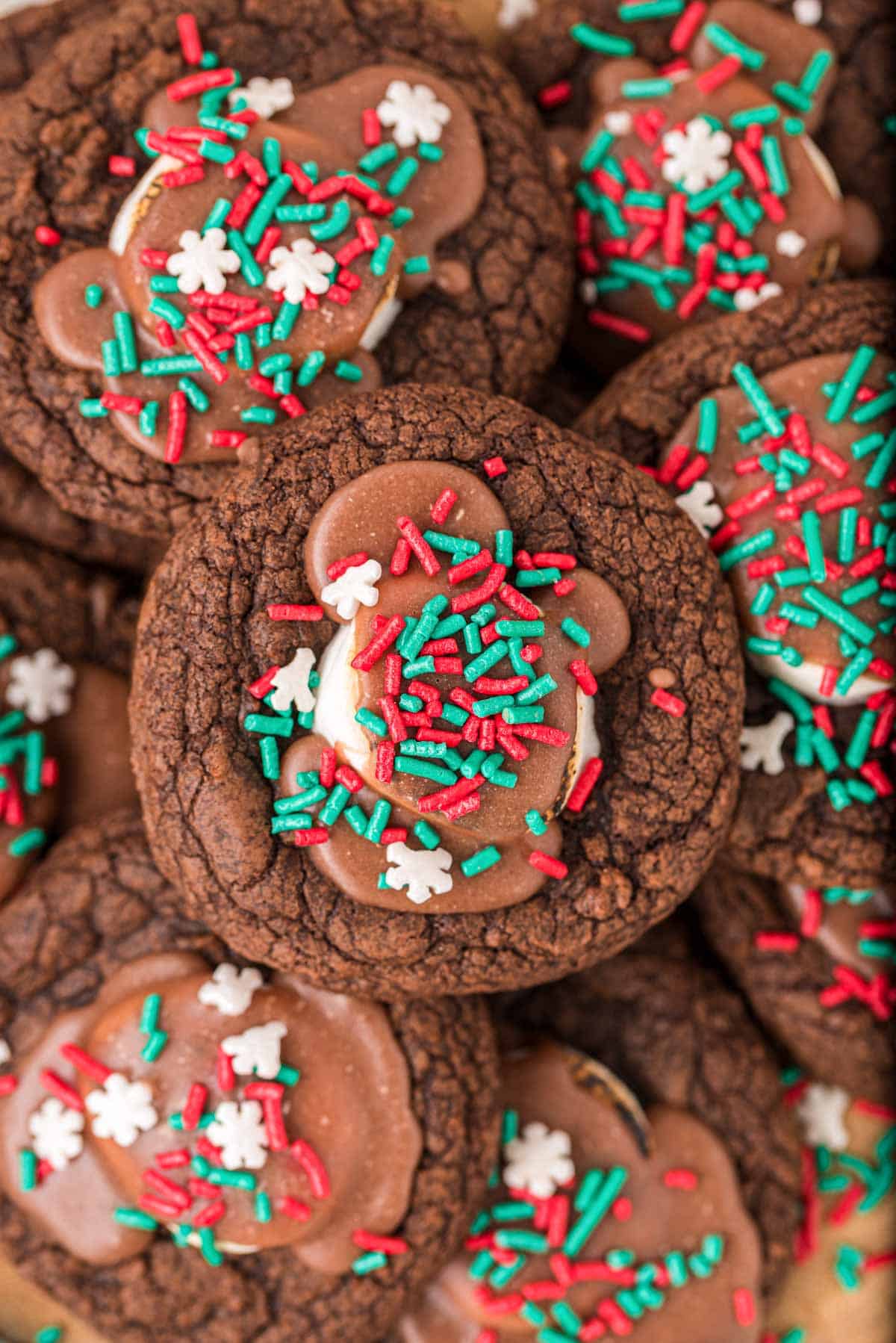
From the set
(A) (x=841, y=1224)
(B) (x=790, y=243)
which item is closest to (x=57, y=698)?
(B) (x=790, y=243)

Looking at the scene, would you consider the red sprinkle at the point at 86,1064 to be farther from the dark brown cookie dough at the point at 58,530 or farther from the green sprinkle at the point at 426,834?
the dark brown cookie dough at the point at 58,530

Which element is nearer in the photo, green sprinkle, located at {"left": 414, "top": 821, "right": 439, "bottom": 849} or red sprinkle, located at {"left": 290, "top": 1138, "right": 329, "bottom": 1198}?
green sprinkle, located at {"left": 414, "top": 821, "right": 439, "bottom": 849}

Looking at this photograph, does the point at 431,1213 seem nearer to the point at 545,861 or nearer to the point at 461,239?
the point at 545,861

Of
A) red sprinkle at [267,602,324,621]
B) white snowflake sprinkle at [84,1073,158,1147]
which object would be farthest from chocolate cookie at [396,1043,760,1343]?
red sprinkle at [267,602,324,621]

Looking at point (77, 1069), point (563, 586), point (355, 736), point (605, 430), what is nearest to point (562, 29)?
point (605, 430)

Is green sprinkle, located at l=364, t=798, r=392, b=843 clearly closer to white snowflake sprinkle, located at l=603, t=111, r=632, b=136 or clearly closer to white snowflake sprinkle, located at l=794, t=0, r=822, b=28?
white snowflake sprinkle, located at l=603, t=111, r=632, b=136

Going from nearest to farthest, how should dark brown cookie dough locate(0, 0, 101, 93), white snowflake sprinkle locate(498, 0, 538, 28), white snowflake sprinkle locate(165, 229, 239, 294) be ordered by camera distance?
1. white snowflake sprinkle locate(165, 229, 239, 294)
2. dark brown cookie dough locate(0, 0, 101, 93)
3. white snowflake sprinkle locate(498, 0, 538, 28)

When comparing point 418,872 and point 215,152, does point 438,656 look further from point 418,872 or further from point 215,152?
point 215,152
